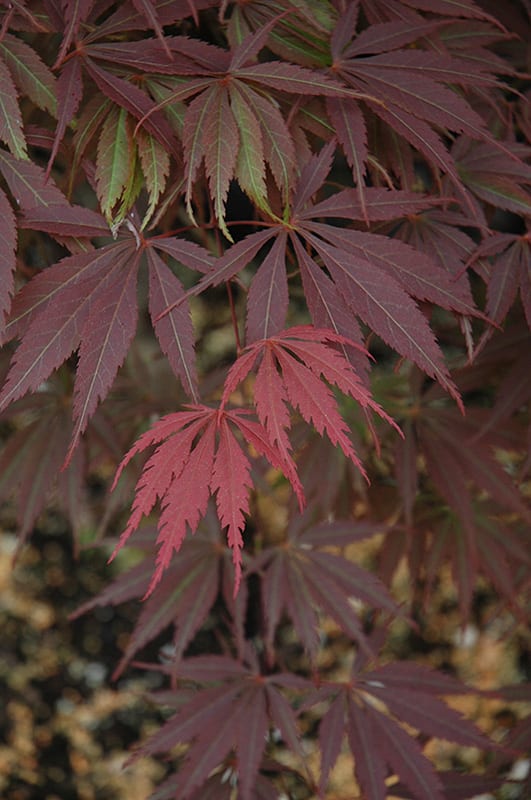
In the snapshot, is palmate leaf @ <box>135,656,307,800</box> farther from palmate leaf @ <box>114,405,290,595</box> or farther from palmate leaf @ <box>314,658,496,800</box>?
palmate leaf @ <box>114,405,290,595</box>

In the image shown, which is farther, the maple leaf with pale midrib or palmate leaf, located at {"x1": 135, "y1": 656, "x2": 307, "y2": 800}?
palmate leaf, located at {"x1": 135, "y1": 656, "x2": 307, "y2": 800}

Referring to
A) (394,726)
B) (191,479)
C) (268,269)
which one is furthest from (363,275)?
(394,726)

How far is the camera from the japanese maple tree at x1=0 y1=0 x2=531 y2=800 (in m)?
0.55

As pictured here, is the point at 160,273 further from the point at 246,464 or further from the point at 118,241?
the point at 246,464

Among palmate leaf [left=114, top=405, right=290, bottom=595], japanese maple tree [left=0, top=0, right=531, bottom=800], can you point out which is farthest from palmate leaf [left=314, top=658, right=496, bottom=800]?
palmate leaf [left=114, top=405, right=290, bottom=595]

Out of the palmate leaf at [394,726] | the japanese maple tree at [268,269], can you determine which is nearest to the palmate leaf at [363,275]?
the japanese maple tree at [268,269]

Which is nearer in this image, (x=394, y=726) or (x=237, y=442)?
(x=237, y=442)

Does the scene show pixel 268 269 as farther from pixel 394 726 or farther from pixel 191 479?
pixel 394 726

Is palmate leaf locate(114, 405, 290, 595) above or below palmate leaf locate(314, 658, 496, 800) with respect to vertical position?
above

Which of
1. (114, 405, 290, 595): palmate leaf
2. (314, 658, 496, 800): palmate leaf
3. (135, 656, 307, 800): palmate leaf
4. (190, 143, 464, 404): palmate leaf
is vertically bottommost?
(314, 658, 496, 800): palmate leaf

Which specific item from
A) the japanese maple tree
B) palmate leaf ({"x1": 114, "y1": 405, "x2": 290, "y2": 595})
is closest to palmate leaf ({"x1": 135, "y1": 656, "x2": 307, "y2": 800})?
the japanese maple tree

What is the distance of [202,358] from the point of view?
1591 millimetres

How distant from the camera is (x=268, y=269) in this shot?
584 mm

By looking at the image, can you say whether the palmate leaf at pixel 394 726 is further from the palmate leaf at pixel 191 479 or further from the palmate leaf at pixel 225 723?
the palmate leaf at pixel 191 479
